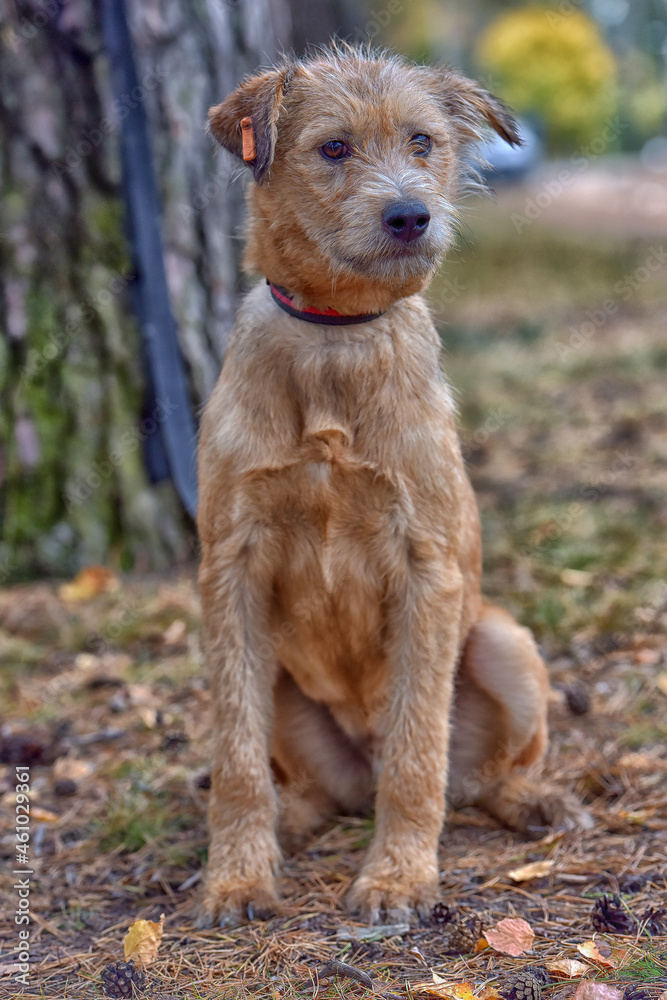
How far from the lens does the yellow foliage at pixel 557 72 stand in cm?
4044

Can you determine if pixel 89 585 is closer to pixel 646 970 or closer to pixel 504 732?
pixel 504 732

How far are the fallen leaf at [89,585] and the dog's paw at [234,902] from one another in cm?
235

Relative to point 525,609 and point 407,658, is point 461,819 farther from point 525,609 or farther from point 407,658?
point 525,609

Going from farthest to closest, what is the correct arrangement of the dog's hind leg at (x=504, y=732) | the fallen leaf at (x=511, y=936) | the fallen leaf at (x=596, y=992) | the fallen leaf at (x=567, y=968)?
the dog's hind leg at (x=504, y=732) < the fallen leaf at (x=511, y=936) < the fallen leaf at (x=567, y=968) < the fallen leaf at (x=596, y=992)

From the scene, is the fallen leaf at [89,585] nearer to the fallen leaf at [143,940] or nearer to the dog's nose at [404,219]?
the fallen leaf at [143,940]

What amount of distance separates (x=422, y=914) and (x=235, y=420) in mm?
1525

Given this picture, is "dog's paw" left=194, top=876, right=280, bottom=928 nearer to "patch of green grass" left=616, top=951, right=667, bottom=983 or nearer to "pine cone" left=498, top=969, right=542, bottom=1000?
"pine cone" left=498, top=969, right=542, bottom=1000

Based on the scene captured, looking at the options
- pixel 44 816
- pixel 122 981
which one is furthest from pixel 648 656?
pixel 122 981

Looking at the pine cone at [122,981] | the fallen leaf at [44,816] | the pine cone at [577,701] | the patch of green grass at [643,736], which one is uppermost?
the pine cone at [122,981]

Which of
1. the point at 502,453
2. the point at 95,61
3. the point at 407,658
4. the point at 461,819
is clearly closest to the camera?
the point at 407,658

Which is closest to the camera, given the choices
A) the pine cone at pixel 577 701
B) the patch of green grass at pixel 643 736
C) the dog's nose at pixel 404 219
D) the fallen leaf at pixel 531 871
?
the dog's nose at pixel 404 219

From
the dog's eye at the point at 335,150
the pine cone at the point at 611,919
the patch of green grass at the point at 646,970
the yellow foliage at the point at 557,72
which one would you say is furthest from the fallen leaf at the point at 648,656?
the yellow foliage at the point at 557,72

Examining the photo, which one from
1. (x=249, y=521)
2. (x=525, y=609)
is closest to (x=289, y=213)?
(x=249, y=521)

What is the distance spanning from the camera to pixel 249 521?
2916mm
